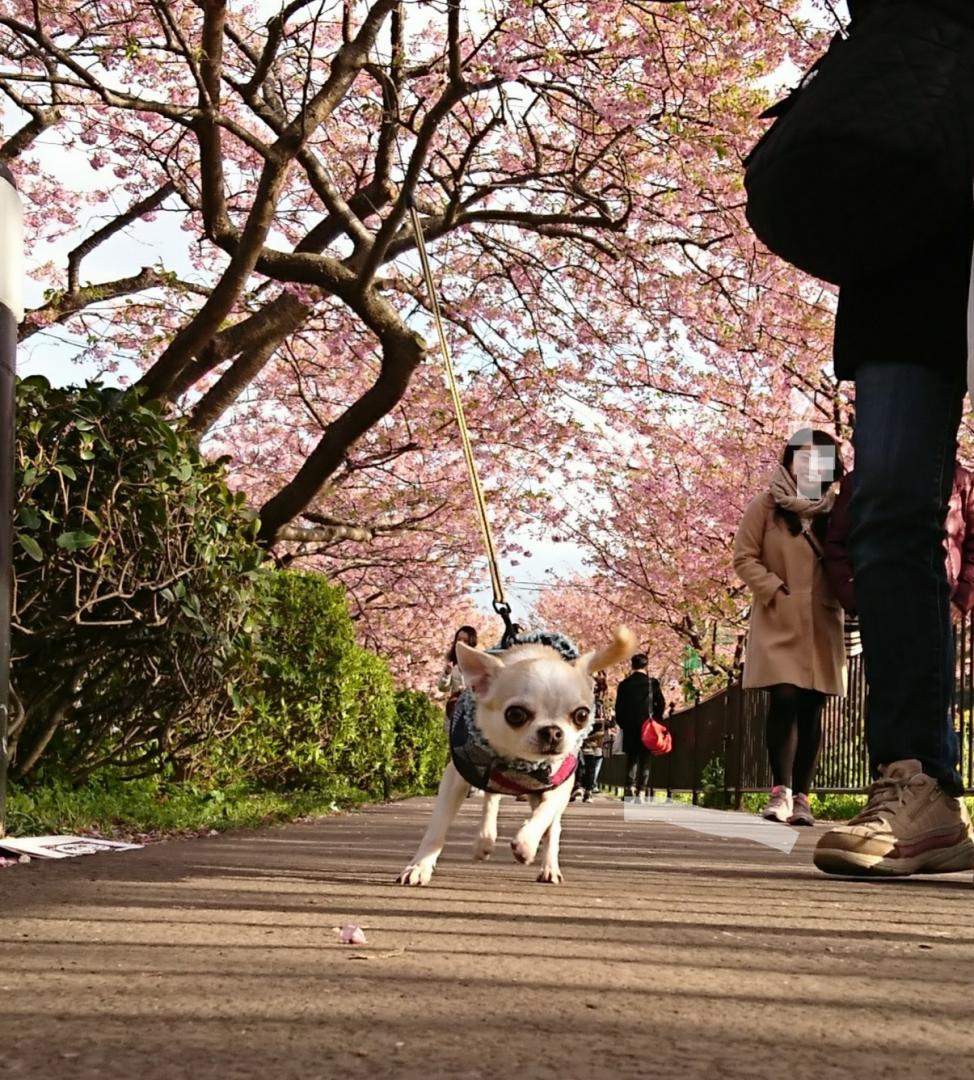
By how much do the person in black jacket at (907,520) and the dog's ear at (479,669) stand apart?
1040 millimetres

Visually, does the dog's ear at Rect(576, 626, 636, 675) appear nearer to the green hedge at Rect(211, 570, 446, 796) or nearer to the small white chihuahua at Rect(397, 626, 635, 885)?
the small white chihuahua at Rect(397, 626, 635, 885)

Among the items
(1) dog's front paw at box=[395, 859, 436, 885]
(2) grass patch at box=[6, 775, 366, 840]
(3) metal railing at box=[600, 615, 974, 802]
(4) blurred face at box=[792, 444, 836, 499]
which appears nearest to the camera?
(1) dog's front paw at box=[395, 859, 436, 885]

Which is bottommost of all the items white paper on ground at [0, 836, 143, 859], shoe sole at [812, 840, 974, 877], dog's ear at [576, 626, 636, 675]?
white paper on ground at [0, 836, 143, 859]

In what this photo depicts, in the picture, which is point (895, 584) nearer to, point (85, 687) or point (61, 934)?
point (61, 934)

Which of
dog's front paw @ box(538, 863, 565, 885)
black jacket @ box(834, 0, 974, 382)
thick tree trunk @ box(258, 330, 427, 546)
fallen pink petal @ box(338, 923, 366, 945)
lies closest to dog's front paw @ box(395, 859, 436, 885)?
dog's front paw @ box(538, 863, 565, 885)

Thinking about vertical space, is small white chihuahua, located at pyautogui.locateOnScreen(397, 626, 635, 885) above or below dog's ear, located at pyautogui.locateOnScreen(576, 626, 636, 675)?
below

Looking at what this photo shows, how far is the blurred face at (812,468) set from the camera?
791 centimetres

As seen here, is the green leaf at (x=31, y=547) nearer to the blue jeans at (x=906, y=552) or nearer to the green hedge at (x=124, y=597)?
the green hedge at (x=124, y=597)

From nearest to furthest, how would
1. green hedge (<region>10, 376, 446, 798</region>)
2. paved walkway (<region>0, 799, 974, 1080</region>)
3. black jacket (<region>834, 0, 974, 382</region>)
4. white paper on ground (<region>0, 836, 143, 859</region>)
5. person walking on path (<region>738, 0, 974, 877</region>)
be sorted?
paved walkway (<region>0, 799, 974, 1080</region>)
person walking on path (<region>738, 0, 974, 877</region>)
black jacket (<region>834, 0, 974, 382</region>)
white paper on ground (<region>0, 836, 143, 859</region>)
green hedge (<region>10, 376, 446, 798</region>)

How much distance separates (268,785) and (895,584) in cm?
753

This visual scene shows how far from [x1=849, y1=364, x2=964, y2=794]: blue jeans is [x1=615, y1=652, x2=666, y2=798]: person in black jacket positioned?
43.1 ft

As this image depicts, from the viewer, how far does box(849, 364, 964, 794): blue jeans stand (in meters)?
3.54

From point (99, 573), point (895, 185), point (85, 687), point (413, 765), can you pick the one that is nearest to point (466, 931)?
point (895, 185)

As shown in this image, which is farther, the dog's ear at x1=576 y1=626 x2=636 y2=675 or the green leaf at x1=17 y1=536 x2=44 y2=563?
the green leaf at x1=17 y1=536 x2=44 y2=563
